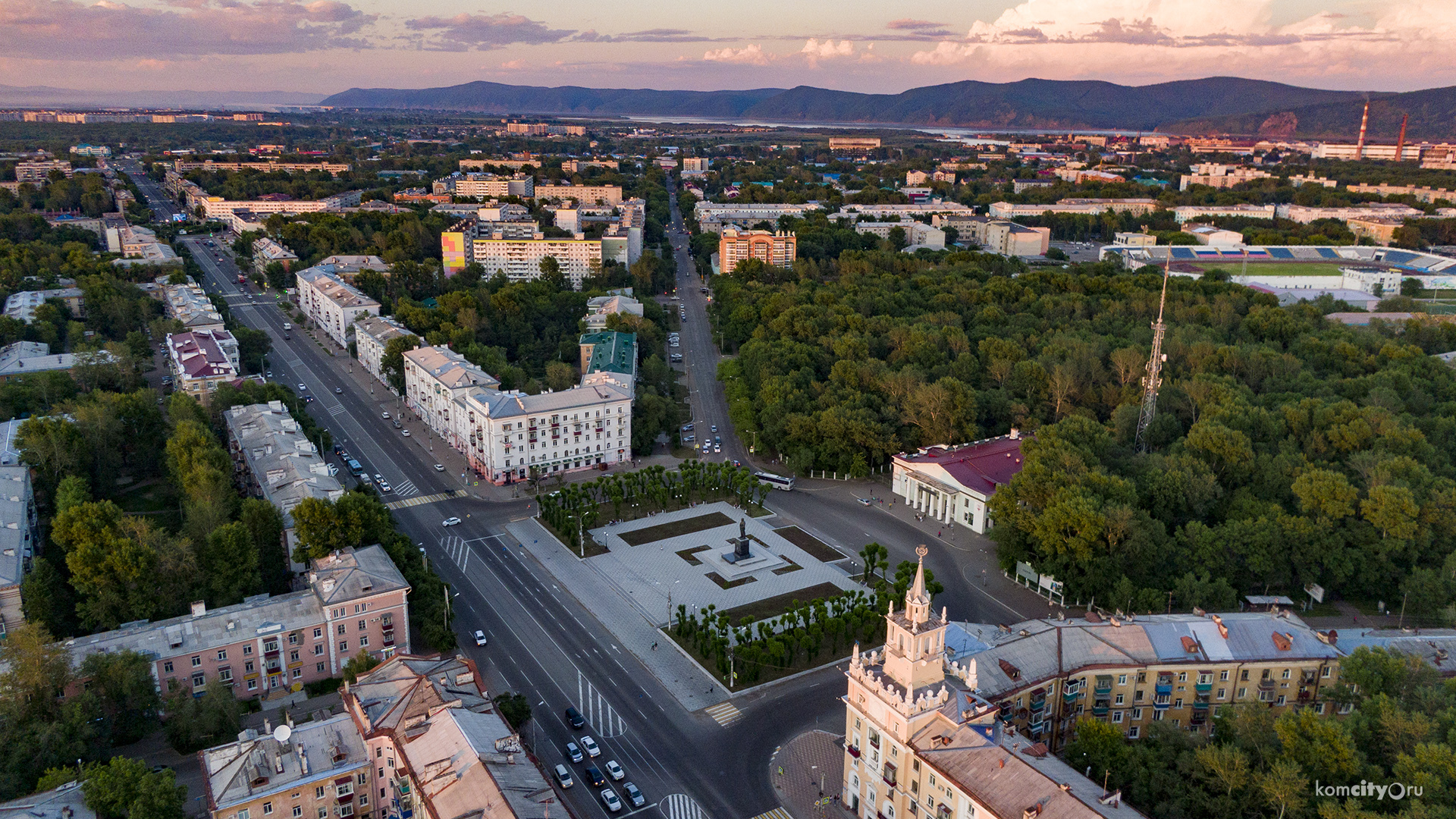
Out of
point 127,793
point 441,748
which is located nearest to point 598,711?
point 441,748

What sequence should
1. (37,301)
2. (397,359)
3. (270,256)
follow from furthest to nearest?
(270,256) < (37,301) < (397,359)

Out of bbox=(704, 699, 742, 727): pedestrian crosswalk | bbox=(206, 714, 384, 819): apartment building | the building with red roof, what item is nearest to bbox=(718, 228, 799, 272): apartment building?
the building with red roof

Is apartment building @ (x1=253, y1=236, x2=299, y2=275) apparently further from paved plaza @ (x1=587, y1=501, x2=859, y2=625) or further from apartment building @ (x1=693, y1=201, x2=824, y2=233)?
paved plaza @ (x1=587, y1=501, x2=859, y2=625)

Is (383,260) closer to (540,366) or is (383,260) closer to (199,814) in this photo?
(540,366)

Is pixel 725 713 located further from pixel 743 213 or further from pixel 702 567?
pixel 743 213

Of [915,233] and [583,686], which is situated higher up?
[915,233]

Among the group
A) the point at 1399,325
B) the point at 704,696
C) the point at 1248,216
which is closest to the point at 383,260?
the point at 704,696

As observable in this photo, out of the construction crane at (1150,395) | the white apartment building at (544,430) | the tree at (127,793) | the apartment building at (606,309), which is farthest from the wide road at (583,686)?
the apartment building at (606,309)
